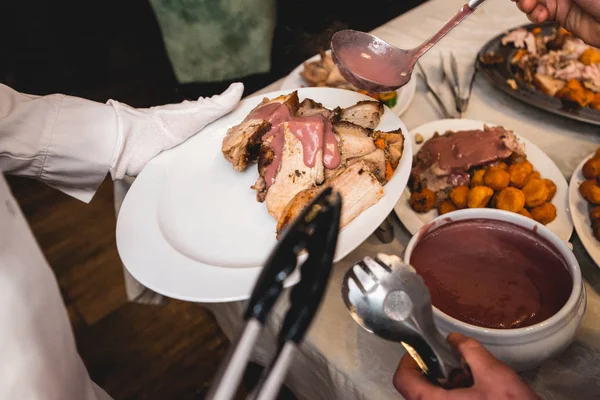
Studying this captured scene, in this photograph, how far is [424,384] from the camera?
0.61 meters

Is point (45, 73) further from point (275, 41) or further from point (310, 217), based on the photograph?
point (310, 217)

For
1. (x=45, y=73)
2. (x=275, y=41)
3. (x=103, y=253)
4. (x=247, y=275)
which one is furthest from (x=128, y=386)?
(x=45, y=73)

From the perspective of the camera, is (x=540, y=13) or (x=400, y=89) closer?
(x=540, y=13)

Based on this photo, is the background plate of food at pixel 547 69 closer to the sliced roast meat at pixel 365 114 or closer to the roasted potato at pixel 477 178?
the roasted potato at pixel 477 178

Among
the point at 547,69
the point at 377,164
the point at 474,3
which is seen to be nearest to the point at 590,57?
the point at 547,69

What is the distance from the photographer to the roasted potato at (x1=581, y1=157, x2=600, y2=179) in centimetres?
103

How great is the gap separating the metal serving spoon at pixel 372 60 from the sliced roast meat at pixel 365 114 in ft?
0.22

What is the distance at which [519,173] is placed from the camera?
1.06 meters

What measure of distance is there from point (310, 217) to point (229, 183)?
0.70m

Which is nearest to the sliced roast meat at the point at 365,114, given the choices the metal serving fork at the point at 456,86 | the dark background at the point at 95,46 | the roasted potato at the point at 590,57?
the metal serving fork at the point at 456,86

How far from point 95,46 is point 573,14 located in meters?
3.53

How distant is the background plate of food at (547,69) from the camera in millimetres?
1276

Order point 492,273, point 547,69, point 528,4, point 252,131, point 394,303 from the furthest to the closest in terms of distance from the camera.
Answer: point 547,69 → point 528,4 → point 252,131 → point 492,273 → point 394,303

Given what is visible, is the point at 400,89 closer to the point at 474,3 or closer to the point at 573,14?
the point at 474,3
